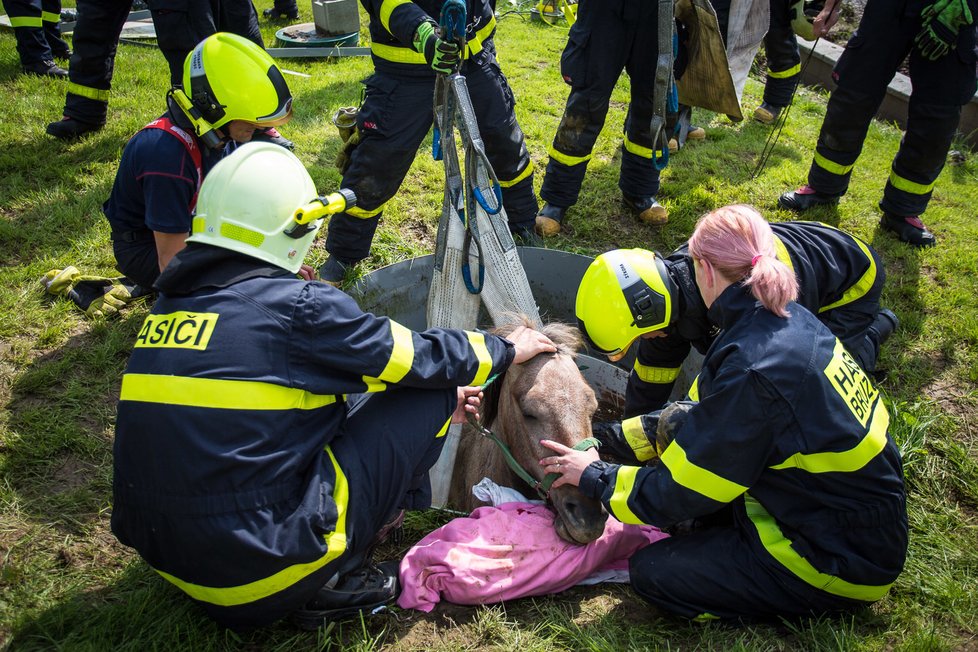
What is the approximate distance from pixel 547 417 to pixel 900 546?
58.6 inches

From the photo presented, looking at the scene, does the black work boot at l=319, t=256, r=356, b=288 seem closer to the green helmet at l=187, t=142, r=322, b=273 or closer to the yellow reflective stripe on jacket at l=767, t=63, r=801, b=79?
the green helmet at l=187, t=142, r=322, b=273

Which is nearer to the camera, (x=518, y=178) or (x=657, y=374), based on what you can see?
(x=657, y=374)

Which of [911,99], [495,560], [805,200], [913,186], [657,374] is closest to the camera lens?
[495,560]

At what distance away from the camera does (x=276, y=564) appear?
238 centimetres

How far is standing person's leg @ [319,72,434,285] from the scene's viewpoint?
4336mm

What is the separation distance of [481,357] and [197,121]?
79.2 inches

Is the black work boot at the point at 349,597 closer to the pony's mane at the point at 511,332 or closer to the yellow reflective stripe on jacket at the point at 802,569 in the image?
the pony's mane at the point at 511,332

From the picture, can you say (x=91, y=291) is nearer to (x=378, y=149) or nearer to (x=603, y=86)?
(x=378, y=149)

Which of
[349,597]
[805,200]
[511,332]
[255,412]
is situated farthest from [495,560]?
[805,200]

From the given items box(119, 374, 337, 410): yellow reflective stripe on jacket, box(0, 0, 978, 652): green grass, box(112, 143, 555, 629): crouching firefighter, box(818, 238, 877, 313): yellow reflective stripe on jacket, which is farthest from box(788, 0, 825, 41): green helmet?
box(119, 374, 337, 410): yellow reflective stripe on jacket

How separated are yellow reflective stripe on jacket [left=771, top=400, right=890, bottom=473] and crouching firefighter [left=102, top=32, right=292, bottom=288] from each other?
2.96m

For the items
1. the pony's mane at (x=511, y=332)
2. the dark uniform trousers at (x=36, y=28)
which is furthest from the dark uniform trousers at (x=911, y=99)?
the dark uniform trousers at (x=36, y=28)

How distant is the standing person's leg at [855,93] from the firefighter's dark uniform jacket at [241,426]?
4.47 m

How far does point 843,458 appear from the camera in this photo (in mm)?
2541
